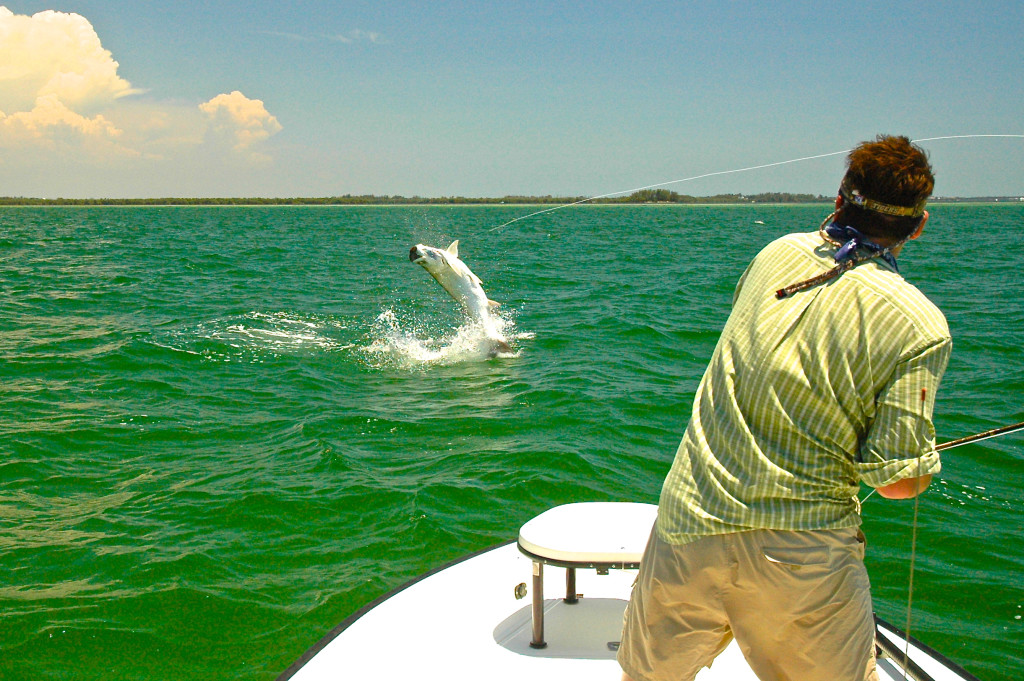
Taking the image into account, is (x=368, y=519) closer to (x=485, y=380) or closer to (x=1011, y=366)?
(x=485, y=380)

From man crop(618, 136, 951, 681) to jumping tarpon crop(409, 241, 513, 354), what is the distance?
10091 mm

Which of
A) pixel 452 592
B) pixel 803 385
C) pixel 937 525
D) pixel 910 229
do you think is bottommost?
pixel 937 525

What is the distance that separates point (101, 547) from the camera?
6777 millimetres

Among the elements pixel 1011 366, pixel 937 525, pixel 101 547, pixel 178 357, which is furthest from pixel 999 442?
pixel 178 357

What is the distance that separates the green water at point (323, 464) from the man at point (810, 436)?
356 cm

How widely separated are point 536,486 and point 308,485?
2.15 meters

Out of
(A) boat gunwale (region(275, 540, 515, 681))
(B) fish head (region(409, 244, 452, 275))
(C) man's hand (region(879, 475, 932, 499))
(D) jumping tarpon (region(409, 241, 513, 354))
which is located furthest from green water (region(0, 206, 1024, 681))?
(C) man's hand (region(879, 475, 932, 499))

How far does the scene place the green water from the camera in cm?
581

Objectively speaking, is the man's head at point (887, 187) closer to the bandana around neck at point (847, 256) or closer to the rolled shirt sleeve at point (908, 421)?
the bandana around neck at point (847, 256)

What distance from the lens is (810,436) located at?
2.38 m

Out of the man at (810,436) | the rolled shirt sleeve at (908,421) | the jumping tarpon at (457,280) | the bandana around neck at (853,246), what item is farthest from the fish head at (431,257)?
the rolled shirt sleeve at (908,421)

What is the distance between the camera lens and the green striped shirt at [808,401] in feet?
7.40

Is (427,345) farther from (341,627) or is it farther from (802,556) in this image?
(802,556)

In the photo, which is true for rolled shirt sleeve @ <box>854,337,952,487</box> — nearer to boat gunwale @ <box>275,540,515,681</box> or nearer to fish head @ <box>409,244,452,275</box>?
boat gunwale @ <box>275,540,515,681</box>
